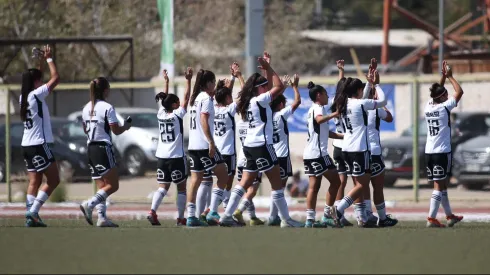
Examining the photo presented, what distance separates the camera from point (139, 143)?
23.7 metres

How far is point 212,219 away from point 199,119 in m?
1.37

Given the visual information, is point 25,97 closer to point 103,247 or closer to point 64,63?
point 103,247

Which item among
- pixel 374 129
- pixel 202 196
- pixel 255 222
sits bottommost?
pixel 255 222

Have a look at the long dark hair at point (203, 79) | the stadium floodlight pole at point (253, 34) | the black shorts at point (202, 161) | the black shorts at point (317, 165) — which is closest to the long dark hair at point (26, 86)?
the long dark hair at point (203, 79)

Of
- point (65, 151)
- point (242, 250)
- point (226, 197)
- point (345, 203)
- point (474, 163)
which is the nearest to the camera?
point (242, 250)

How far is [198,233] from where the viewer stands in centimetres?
1491

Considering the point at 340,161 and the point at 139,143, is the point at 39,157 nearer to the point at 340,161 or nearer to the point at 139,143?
the point at 340,161

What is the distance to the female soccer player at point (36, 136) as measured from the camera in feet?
52.2

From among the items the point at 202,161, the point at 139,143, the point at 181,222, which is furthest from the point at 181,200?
the point at 139,143

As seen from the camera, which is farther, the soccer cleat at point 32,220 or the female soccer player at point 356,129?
the soccer cleat at point 32,220

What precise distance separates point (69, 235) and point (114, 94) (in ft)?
45.9

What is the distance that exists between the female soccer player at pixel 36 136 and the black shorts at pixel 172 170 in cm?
141

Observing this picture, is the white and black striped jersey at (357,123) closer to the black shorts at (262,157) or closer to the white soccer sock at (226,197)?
the black shorts at (262,157)

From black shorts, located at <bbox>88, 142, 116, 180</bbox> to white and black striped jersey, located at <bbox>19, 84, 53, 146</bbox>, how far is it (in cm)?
71
